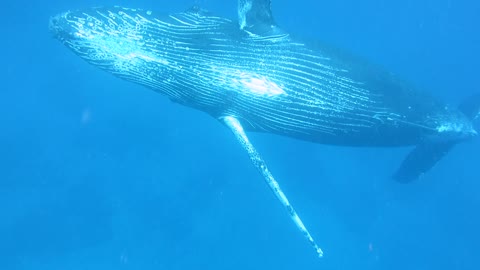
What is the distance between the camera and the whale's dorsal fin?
7492 millimetres

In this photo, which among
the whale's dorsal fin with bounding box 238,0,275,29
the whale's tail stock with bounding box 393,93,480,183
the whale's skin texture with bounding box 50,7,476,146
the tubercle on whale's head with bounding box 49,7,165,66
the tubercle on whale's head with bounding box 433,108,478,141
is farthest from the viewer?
the whale's tail stock with bounding box 393,93,480,183

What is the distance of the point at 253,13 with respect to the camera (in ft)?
24.9

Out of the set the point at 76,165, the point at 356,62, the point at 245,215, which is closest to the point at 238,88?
the point at 356,62

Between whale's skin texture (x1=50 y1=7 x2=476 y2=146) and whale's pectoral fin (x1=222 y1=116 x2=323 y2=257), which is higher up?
whale's skin texture (x1=50 y1=7 x2=476 y2=146)

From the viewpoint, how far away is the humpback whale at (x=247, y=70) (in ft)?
23.1

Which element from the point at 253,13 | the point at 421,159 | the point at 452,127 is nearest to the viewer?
the point at 253,13

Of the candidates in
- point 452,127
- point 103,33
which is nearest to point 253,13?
point 103,33

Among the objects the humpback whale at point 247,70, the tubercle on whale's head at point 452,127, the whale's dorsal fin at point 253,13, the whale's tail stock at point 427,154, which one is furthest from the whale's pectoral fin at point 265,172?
the whale's tail stock at point 427,154

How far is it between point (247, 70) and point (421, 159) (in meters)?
6.09

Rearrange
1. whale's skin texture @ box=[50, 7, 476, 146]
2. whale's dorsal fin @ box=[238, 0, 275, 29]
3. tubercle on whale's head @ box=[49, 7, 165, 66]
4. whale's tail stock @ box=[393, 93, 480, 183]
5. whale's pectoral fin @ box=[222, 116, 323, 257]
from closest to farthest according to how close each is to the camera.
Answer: tubercle on whale's head @ box=[49, 7, 165, 66]
whale's skin texture @ box=[50, 7, 476, 146]
whale's dorsal fin @ box=[238, 0, 275, 29]
whale's pectoral fin @ box=[222, 116, 323, 257]
whale's tail stock @ box=[393, 93, 480, 183]

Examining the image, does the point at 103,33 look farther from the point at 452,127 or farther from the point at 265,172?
the point at 452,127

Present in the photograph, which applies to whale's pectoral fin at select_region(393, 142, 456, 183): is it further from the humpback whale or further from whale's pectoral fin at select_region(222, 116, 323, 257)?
whale's pectoral fin at select_region(222, 116, 323, 257)

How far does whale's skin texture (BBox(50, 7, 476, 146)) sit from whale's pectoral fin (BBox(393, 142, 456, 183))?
231 centimetres

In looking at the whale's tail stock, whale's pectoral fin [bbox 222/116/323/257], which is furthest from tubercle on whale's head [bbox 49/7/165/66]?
the whale's tail stock
